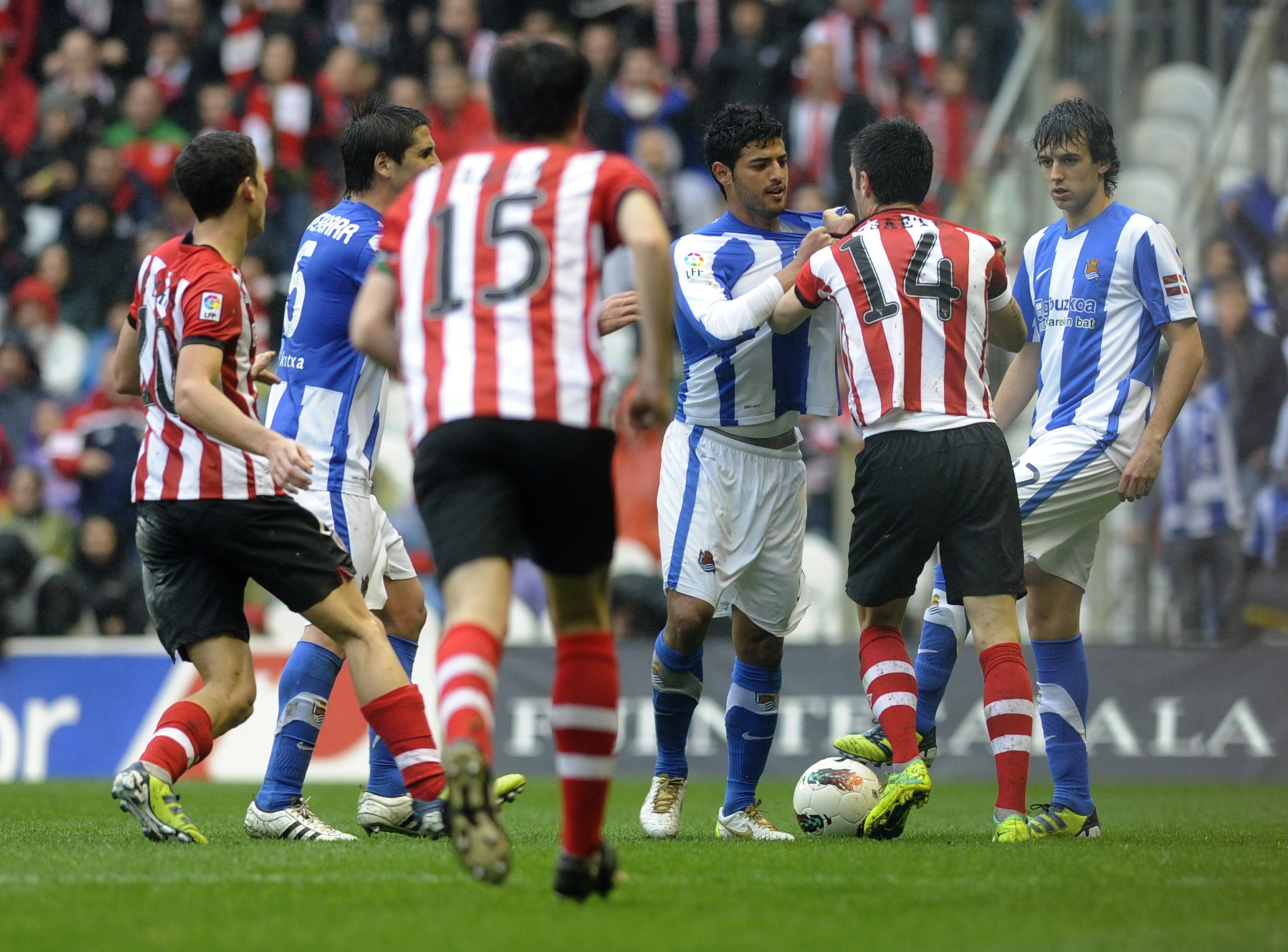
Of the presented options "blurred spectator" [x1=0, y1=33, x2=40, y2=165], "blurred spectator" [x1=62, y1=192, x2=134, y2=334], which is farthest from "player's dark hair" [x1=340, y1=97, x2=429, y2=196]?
"blurred spectator" [x1=0, y1=33, x2=40, y2=165]

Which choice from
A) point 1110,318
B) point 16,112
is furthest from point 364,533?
point 16,112

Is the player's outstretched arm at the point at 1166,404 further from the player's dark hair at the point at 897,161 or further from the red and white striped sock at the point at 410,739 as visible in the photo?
the red and white striped sock at the point at 410,739

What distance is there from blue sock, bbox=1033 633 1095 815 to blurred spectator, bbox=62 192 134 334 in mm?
10129

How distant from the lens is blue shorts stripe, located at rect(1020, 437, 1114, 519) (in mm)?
5895

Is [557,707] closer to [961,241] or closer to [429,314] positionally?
[429,314]

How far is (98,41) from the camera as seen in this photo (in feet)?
52.4

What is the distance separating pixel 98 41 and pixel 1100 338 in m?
12.9

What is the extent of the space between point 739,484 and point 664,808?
1.27m

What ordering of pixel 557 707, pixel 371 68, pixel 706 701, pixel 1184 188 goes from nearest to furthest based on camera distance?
1. pixel 557 707
2. pixel 706 701
3. pixel 1184 188
4. pixel 371 68

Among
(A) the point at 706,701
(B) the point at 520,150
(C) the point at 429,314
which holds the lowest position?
(A) the point at 706,701

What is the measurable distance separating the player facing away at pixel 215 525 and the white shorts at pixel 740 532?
128 centimetres

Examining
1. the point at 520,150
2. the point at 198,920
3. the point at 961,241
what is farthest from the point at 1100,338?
the point at 198,920

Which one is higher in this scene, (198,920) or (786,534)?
(786,534)

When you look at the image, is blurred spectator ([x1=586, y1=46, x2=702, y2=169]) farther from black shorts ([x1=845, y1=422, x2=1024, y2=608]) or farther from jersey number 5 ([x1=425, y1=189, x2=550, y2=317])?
jersey number 5 ([x1=425, y1=189, x2=550, y2=317])
